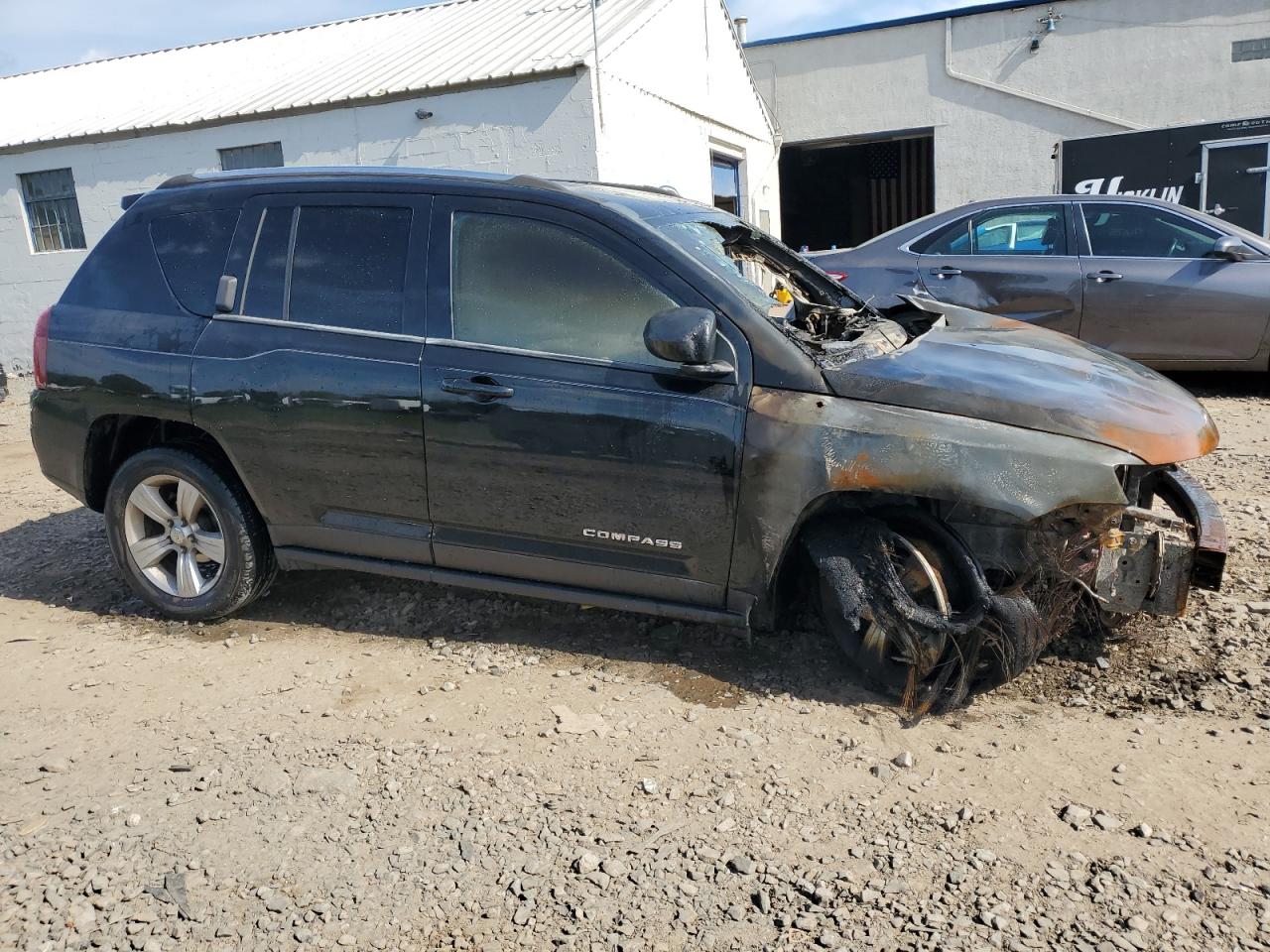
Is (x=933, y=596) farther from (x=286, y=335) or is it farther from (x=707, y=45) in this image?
(x=707, y=45)

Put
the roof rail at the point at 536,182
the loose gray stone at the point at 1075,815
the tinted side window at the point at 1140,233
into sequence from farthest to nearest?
the tinted side window at the point at 1140,233 < the roof rail at the point at 536,182 < the loose gray stone at the point at 1075,815

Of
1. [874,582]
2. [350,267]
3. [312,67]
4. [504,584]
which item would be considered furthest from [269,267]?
[312,67]

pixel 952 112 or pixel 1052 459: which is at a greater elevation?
pixel 952 112

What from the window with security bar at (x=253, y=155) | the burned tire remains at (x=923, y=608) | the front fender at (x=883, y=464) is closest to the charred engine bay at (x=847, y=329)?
the front fender at (x=883, y=464)

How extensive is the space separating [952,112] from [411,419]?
662 inches

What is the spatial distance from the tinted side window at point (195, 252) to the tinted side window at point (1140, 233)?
21.1 feet

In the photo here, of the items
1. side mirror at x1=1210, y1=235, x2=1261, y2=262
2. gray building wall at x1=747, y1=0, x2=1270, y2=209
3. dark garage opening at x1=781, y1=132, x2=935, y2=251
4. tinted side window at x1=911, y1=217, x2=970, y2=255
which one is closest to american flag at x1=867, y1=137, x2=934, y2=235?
dark garage opening at x1=781, y1=132, x2=935, y2=251

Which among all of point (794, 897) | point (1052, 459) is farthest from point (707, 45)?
point (794, 897)

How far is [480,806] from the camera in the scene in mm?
3033

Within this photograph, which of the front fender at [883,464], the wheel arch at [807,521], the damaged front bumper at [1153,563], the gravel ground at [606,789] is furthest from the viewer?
the wheel arch at [807,521]

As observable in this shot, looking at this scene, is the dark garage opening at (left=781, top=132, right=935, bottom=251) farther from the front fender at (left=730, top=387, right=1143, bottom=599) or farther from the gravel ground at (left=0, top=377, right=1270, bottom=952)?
the front fender at (left=730, top=387, right=1143, bottom=599)

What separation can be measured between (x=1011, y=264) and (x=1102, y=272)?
670 mm

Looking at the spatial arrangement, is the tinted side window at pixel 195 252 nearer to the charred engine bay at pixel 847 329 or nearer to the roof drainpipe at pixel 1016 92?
the charred engine bay at pixel 847 329

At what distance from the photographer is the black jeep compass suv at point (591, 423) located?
3285 millimetres
